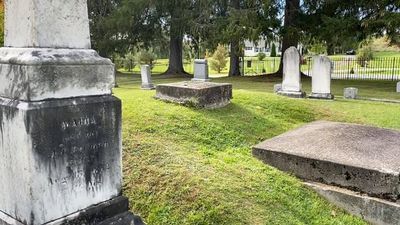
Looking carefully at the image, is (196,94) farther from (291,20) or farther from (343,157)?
(291,20)

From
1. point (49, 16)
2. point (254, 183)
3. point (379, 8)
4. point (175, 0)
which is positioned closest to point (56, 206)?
point (49, 16)

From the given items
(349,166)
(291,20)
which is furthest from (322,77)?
(291,20)

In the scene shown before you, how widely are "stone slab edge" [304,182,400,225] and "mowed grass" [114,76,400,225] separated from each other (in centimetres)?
8

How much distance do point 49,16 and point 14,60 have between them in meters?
0.38

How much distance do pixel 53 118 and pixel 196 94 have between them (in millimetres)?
4455

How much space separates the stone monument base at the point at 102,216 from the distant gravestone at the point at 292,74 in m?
9.71

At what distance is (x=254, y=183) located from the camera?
4.49 metres

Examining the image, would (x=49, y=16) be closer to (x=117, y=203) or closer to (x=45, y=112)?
(x=45, y=112)

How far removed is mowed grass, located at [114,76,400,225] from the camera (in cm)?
393

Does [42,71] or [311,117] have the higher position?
[42,71]

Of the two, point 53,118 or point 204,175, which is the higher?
point 53,118

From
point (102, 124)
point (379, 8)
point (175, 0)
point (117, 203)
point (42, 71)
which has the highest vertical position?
point (175, 0)

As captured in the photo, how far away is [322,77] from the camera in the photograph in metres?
11.9

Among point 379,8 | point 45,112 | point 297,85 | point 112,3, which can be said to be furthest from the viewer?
point 112,3
